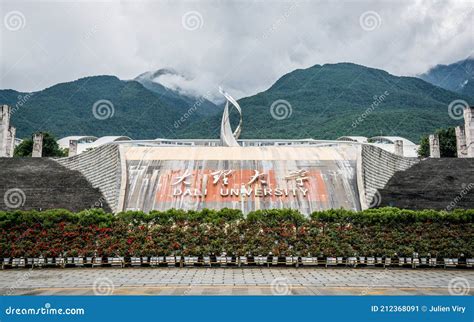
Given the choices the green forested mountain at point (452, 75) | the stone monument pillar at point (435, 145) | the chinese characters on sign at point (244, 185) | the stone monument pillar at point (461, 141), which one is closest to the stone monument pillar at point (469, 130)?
the stone monument pillar at point (461, 141)

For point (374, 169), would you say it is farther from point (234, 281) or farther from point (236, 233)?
point (234, 281)

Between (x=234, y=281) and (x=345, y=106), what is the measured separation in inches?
3138

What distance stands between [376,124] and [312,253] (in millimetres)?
61293

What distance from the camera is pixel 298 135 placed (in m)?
72.5

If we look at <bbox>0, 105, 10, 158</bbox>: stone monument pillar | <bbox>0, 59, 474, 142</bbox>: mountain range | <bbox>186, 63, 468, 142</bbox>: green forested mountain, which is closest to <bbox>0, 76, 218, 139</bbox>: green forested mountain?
<bbox>0, 59, 474, 142</bbox>: mountain range

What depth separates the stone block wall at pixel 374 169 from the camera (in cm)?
2256

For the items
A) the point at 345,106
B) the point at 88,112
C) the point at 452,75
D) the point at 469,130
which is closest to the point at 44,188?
the point at 469,130

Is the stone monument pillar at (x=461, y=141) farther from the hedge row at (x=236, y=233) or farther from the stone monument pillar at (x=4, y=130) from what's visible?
the stone monument pillar at (x=4, y=130)

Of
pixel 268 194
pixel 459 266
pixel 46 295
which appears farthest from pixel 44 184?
pixel 459 266

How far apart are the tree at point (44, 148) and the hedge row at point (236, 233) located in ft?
119

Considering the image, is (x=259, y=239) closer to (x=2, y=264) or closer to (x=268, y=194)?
(x=268, y=194)

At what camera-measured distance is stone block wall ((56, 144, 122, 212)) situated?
22.7 meters

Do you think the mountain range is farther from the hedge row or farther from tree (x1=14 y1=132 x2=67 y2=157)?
the hedge row

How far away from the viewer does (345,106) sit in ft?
285
